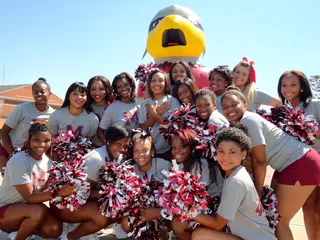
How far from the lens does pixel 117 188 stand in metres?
2.89

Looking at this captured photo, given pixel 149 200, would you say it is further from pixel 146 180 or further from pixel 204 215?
pixel 204 215

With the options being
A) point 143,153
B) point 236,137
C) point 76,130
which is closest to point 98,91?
point 76,130

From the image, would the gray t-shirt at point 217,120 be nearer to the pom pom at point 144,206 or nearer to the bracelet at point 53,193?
the pom pom at point 144,206

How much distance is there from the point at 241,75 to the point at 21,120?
2837mm

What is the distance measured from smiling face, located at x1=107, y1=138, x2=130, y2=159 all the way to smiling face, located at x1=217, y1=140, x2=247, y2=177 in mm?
1104

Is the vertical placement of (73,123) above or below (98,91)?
below

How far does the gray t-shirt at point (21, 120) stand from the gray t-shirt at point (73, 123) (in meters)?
0.26

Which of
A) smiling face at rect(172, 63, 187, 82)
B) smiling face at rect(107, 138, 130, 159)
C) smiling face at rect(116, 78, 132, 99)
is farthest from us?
smiling face at rect(172, 63, 187, 82)

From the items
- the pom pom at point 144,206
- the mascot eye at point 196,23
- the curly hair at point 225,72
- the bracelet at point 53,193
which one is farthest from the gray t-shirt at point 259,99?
the mascot eye at point 196,23

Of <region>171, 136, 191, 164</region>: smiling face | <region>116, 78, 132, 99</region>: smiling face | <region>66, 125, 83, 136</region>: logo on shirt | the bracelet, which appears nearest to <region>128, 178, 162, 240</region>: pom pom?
<region>171, 136, 191, 164</region>: smiling face

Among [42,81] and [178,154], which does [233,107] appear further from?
[42,81]

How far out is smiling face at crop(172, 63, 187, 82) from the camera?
426cm

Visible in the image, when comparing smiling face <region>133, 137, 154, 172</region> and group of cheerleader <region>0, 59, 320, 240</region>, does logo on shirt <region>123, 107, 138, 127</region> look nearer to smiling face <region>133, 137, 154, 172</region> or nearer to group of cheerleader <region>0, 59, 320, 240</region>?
group of cheerleader <region>0, 59, 320, 240</region>

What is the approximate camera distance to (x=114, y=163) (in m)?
3.03
